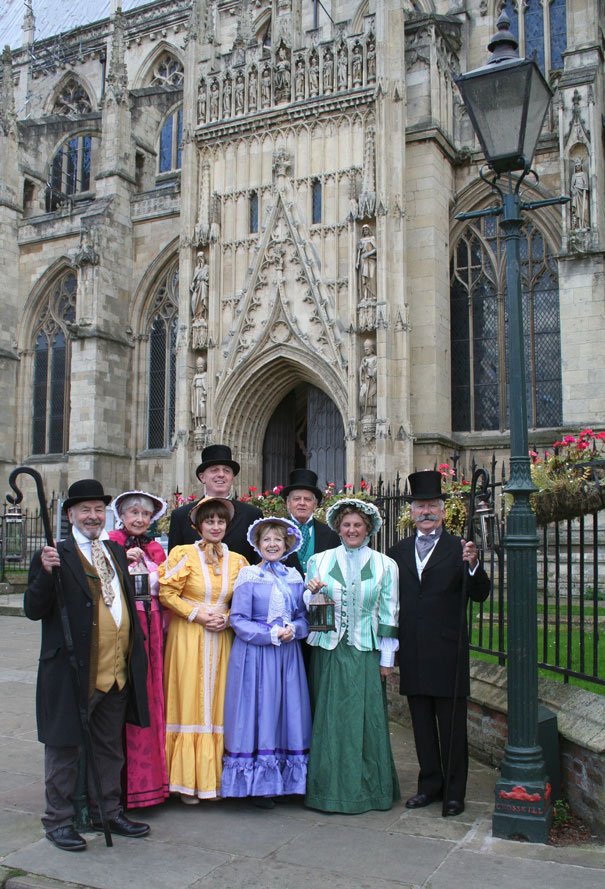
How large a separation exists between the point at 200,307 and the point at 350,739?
49.0ft

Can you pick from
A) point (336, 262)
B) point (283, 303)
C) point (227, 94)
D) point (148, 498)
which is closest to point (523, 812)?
point (148, 498)

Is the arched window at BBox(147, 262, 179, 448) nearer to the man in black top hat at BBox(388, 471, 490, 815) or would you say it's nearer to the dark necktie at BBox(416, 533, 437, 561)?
the dark necktie at BBox(416, 533, 437, 561)

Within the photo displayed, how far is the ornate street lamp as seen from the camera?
183 inches

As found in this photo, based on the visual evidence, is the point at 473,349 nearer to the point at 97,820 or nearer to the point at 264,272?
the point at 264,272

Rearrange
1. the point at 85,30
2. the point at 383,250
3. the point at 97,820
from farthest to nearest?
the point at 85,30 < the point at 383,250 < the point at 97,820

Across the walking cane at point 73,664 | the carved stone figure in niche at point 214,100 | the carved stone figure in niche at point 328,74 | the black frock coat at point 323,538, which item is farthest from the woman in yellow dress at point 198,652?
the carved stone figure in niche at point 214,100

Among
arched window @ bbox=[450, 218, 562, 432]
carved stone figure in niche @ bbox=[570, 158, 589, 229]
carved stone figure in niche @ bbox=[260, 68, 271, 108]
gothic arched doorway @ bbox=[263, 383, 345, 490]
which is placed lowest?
gothic arched doorway @ bbox=[263, 383, 345, 490]

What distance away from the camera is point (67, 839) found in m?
4.54

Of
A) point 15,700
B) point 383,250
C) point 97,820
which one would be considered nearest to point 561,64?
point 383,250

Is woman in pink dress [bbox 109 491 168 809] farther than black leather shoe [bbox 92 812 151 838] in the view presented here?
Yes

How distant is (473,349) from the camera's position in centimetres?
1853

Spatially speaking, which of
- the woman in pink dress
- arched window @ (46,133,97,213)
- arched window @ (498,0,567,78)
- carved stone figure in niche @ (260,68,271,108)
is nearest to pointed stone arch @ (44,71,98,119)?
arched window @ (46,133,97,213)

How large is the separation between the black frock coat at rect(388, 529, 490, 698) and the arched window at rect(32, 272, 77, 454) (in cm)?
2008

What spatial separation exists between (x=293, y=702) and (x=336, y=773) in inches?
18.9
